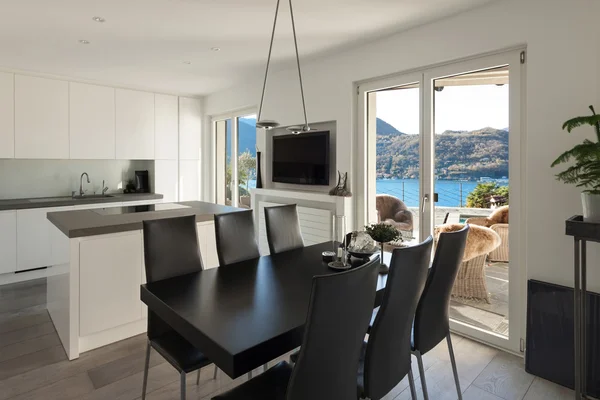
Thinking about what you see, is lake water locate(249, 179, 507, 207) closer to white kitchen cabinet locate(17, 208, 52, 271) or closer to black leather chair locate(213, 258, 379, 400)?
black leather chair locate(213, 258, 379, 400)

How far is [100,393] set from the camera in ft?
7.41

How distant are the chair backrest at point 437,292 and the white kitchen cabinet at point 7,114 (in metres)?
5.11

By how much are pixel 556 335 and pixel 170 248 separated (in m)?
2.57

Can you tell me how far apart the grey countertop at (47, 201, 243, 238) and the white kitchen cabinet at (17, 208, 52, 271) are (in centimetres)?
170

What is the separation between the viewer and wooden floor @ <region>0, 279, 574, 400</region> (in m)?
2.27

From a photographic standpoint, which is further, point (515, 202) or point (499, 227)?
point (499, 227)

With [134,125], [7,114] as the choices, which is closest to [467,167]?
[134,125]

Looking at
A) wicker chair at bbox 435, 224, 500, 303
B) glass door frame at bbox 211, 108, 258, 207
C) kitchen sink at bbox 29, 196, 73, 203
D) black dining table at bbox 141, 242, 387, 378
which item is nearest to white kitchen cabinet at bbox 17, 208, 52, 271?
kitchen sink at bbox 29, 196, 73, 203

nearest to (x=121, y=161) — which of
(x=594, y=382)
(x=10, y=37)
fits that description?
(x=10, y=37)

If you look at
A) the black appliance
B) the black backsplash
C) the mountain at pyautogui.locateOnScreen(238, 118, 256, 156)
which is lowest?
the black backsplash

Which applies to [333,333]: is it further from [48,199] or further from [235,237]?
[48,199]

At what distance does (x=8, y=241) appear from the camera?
4.34 meters

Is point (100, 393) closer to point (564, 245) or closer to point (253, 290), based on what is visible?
point (253, 290)

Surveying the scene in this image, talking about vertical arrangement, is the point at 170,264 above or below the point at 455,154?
below
